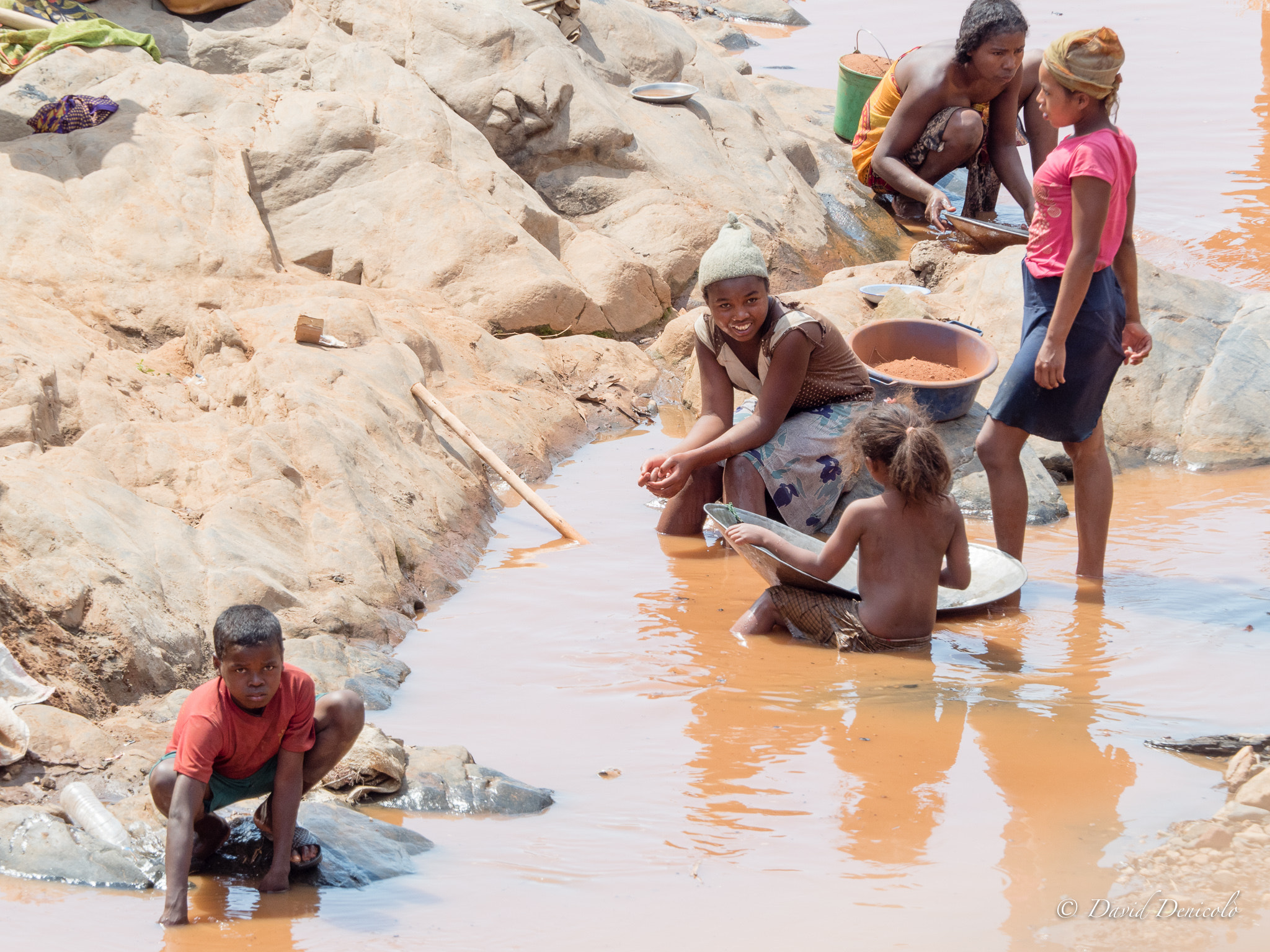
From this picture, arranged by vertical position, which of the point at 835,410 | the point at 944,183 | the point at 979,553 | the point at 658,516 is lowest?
the point at 658,516

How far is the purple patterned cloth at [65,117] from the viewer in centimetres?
659

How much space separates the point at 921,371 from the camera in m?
5.64

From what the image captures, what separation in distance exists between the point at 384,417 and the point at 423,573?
958 mm

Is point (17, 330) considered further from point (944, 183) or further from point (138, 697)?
point (944, 183)

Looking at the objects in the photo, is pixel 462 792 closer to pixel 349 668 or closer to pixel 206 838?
pixel 206 838

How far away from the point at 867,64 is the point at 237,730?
9.11m

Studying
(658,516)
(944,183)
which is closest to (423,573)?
(658,516)

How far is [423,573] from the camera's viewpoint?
4.70 m

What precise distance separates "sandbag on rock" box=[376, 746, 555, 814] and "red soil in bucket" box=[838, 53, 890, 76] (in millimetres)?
8405

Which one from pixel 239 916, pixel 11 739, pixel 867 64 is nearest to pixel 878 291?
pixel 867 64

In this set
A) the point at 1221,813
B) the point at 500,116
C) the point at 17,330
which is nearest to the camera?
the point at 1221,813

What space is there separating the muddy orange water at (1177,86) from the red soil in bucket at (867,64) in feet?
5.05

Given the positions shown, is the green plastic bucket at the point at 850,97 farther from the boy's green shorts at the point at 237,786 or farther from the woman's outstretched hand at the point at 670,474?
the boy's green shorts at the point at 237,786

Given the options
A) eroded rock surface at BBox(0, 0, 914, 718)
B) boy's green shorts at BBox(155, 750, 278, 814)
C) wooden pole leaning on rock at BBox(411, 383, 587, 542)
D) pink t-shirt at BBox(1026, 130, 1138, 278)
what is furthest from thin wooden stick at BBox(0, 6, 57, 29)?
boy's green shorts at BBox(155, 750, 278, 814)
